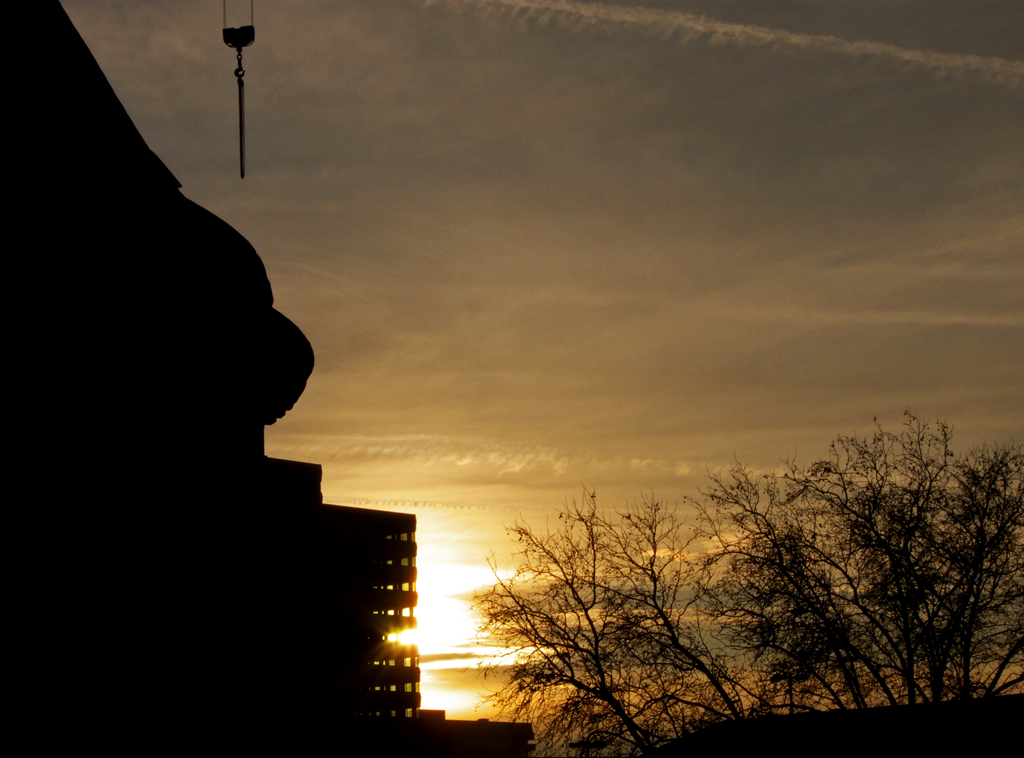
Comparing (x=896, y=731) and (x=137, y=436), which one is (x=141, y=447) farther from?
(x=896, y=731)

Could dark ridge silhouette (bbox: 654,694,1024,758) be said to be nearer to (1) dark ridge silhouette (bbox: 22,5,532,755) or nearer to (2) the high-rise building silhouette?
(1) dark ridge silhouette (bbox: 22,5,532,755)

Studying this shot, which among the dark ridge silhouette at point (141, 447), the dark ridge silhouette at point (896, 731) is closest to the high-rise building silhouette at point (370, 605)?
the dark ridge silhouette at point (896, 731)

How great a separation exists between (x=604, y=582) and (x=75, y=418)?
86.2 ft

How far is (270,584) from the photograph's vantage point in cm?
591

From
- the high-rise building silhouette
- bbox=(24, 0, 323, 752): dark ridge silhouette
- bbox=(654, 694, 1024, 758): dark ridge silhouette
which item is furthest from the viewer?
the high-rise building silhouette

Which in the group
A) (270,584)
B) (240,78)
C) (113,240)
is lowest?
(270,584)

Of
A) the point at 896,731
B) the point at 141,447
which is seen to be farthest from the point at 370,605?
the point at 141,447

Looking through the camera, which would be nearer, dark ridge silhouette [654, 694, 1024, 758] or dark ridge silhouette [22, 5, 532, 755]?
dark ridge silhouette [22, 5, 532, 755]

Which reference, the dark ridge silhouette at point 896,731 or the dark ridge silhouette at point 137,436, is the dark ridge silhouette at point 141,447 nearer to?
the dark ridge silhouette at point 137,436

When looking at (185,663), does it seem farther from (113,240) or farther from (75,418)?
(113,240)

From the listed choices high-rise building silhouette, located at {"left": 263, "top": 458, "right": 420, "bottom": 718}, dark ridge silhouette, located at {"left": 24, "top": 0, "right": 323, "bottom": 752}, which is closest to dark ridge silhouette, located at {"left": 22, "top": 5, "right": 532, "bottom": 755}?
dark ridge silhouette, located at {"left": 24, "top": 0, "right": 323, "bottom": 752}

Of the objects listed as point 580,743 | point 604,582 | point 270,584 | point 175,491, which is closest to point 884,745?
point 270,584

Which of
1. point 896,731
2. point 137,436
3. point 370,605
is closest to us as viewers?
point 137,436

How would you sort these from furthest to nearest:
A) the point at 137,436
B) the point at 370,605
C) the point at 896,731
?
the point at 370,605, the point at 896,731, the point at 137,436
